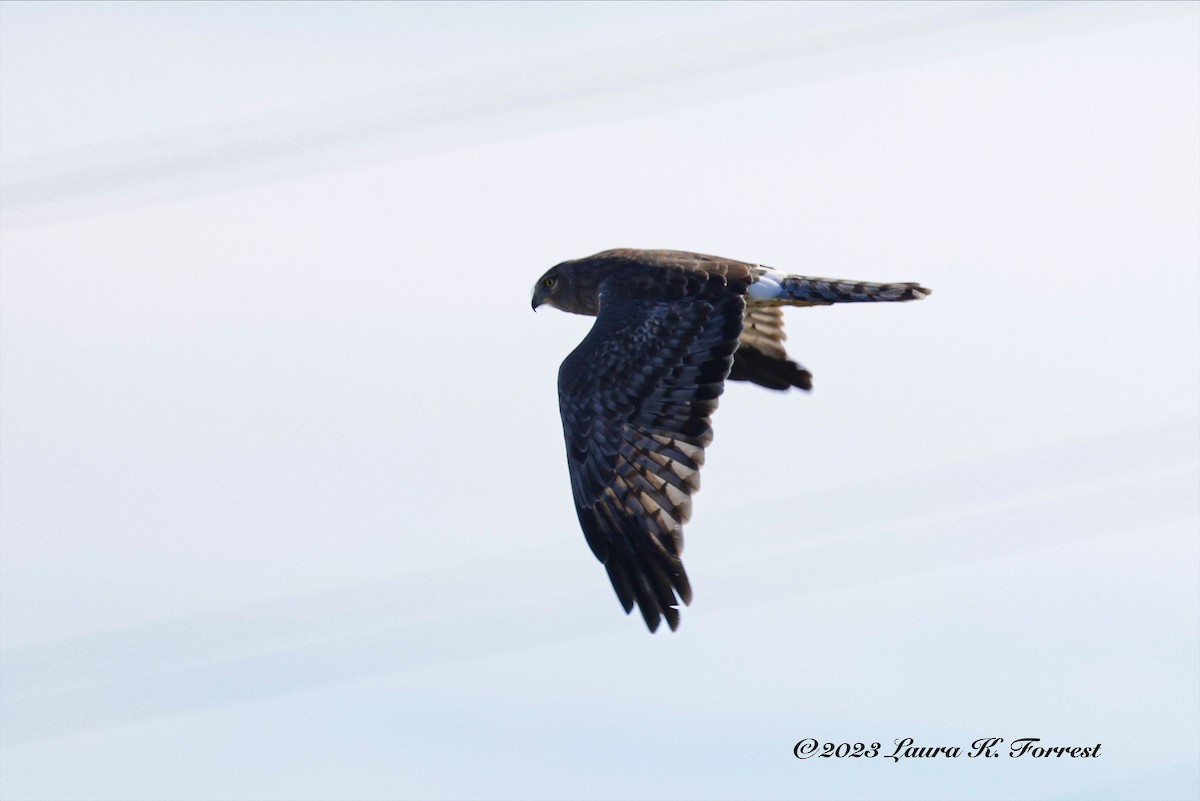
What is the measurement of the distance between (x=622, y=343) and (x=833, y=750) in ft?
11.6

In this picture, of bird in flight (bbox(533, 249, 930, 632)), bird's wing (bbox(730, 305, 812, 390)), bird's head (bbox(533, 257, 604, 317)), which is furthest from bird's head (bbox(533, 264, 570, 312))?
bird's wing (bbox(730, 305, 812, 390))

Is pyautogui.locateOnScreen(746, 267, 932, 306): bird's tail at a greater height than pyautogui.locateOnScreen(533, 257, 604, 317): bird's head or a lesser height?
lesser

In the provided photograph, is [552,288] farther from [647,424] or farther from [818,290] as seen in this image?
[647,424]

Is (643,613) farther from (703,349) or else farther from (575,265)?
(575,265)

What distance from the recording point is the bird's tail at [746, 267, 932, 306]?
1883cm

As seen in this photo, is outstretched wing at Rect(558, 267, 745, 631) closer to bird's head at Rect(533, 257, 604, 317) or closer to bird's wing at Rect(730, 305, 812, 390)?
bird's head at Rect(533, 257, 604, 317)

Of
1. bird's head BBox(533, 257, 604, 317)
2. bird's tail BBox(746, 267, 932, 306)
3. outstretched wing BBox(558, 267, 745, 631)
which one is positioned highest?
bird's head BBox(533, 257, 604, 317)

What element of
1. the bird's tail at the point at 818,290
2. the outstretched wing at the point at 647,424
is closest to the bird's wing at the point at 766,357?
the bird's tail at the point at 818,290

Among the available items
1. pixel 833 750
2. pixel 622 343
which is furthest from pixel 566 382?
pixel 833 750

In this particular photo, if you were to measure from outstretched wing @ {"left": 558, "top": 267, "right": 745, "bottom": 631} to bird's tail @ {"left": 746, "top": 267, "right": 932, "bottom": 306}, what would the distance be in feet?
1.02

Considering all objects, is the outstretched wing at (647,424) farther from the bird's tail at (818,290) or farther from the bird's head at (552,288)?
the bird's head at (552,288)

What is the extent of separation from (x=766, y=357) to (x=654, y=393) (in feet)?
8.37

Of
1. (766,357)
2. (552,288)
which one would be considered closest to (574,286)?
(552,288)

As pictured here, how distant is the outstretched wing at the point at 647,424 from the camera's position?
17578 mm
